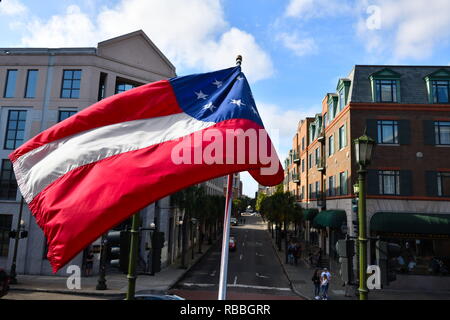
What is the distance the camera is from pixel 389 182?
27062 mm

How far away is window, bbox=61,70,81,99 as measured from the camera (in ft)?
90.9

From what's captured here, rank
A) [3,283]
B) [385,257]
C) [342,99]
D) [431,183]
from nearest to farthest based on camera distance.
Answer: [385,257] → [3,283] → [431,183] → [342,99]

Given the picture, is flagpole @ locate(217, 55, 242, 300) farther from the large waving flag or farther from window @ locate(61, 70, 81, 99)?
window @ locate(61, 70, 81, 99)

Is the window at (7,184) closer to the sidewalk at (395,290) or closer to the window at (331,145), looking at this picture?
the sidewalk at (395,290)

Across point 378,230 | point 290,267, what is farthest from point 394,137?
point 290,267

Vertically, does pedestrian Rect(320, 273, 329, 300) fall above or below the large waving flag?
below

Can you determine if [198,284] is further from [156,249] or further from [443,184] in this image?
[443,184]

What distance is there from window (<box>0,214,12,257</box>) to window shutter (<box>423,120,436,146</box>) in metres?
33.4

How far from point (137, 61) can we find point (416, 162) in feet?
80.4

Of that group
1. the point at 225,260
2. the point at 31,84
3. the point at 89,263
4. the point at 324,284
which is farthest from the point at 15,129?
the point at 225,260

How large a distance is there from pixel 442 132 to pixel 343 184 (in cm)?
873

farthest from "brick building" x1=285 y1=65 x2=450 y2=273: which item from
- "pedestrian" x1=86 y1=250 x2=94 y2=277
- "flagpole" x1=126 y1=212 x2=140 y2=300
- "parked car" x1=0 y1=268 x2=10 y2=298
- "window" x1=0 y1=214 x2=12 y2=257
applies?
"window" x1=0 y1=214 x2=12 y2=257

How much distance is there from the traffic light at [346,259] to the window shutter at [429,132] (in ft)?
74.8

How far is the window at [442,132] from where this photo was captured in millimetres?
26859
